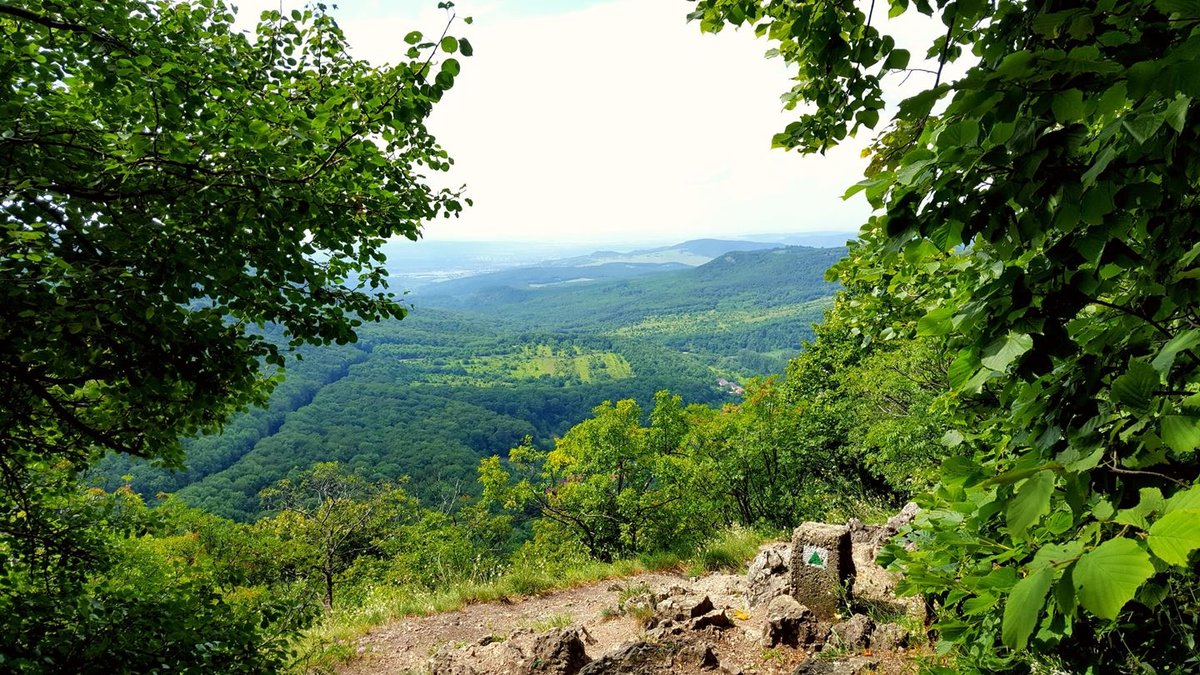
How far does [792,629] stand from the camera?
250 inches

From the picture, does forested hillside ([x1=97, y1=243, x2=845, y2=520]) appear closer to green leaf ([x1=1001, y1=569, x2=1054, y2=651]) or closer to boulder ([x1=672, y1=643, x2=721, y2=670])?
boulder ([x1=672, y1=643, x2=721, y2=670])

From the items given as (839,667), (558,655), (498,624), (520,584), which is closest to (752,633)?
(839,667)

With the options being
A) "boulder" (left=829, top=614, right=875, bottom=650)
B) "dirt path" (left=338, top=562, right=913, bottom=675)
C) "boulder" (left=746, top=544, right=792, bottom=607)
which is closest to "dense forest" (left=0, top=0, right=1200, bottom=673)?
"boulder" (left=829, top=614, right=875, bottom=650)

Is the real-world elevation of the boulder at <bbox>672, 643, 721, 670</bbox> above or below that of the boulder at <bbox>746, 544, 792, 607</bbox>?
above

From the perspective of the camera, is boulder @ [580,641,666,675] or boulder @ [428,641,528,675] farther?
boulder @ [428,641,528,675]

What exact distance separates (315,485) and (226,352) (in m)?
36.4

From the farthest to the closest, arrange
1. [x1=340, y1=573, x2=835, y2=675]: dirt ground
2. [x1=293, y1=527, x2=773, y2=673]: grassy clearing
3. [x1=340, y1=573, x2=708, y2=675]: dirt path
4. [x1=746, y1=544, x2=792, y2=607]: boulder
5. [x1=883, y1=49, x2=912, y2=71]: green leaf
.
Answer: [x1=293, y1=527, x2=773, y2=673]: grassy clearing → [x1=340, y1=573, x2=708, y2=675]: dirt path → [x1=746, y1=544, x2=792, y2=607]: boulder → [x1=340, y1=573, x2=835, y2=675]: dirt ground → [x1=883, y1=49, x2=912, y2=71]: green leaf

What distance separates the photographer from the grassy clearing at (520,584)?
10188 millimetres

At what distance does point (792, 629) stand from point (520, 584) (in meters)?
6.56

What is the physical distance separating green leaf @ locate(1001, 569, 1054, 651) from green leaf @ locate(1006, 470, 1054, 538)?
0.10 metres

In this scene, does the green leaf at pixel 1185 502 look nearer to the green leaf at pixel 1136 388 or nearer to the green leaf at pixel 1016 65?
the green leaf at pixel 1136 388

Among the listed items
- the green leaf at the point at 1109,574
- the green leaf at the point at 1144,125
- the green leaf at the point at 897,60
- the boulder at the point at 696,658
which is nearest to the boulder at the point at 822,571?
the boulder at the point at 696,658

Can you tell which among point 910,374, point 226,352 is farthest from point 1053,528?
point 910,374

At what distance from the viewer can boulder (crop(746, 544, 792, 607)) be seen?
24.8 ft
